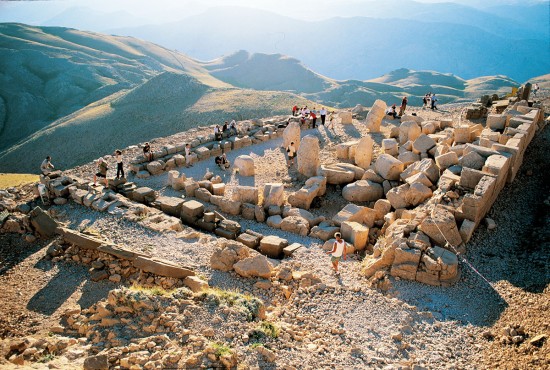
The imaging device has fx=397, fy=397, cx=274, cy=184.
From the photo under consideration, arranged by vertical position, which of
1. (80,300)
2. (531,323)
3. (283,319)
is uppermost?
(531,323)

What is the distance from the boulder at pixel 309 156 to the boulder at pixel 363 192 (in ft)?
7.62

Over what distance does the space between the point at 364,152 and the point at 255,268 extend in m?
9.14

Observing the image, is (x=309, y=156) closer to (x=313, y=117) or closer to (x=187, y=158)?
(x=187, y=158)

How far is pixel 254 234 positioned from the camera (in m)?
12.2

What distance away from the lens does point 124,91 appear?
53188 mm

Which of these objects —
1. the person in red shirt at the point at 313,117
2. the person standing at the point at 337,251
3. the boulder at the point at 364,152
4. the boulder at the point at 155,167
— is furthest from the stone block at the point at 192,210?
the person in red shirt at the point at 313,117

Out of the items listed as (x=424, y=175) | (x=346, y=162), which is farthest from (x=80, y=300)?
(x=346, y=162)

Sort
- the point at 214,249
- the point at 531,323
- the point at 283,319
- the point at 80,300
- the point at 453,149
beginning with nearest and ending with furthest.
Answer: the point at 531,323 → the point at 283,319 → the point at 80,300 → the point at 214,249 → the point at 453,149

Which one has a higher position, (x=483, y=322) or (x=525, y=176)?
(x=525, y=176)

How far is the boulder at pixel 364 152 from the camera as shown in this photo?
17.1 m

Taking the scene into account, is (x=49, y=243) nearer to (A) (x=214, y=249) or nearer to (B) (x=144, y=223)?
(B) (x=144, y=223)

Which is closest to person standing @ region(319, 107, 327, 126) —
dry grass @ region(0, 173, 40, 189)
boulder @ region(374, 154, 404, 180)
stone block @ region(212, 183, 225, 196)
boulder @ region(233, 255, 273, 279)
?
boulder @ region(374, 154, 404, 180)

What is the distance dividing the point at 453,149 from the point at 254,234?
821 centimetres

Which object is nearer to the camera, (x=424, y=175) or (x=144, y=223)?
(x=144, y=223)
